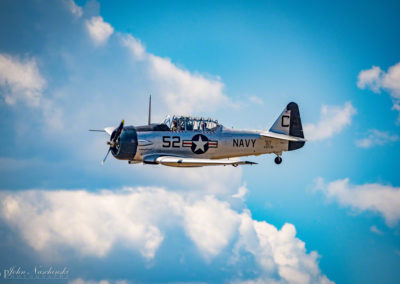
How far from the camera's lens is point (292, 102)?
31.2 meters

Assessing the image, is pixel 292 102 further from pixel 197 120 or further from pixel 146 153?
pixel 146 153

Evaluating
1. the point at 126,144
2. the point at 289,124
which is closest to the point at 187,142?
the point at 126,144

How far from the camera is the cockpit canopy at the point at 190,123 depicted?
1099 inches

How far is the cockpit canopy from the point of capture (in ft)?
91.6

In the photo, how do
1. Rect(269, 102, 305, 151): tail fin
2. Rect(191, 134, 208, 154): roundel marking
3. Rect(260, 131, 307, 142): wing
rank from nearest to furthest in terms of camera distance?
Rect(191, 134, 208, 154): roundel marking → Rect(260, 131, 307, 142): wing → Rect(269, 102, 305, 151): tail fin

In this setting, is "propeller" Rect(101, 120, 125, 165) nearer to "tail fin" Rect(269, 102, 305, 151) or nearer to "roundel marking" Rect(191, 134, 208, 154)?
"roundel marking" Rect(191, 134, 208, 154)

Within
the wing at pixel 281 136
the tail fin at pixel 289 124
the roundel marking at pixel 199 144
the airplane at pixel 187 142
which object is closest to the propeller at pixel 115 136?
the airplane at pixel 187 142

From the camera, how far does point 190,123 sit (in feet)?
92.1

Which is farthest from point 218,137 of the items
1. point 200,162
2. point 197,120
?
point 200,162

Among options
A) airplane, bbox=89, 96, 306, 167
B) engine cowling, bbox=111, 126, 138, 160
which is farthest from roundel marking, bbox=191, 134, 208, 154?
engine cowling, bbox=111, 126, 138, 160

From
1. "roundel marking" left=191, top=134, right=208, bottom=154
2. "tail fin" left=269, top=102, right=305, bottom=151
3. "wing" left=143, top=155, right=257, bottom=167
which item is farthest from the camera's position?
"tail fin" left=269, top=102, right=305, bottom=151

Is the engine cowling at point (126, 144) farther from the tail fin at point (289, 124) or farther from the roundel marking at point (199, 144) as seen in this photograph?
the tail fin at point (289, 124)

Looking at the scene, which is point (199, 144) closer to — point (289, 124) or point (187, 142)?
point (187, 142)

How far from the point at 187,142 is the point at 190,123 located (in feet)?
3.01
